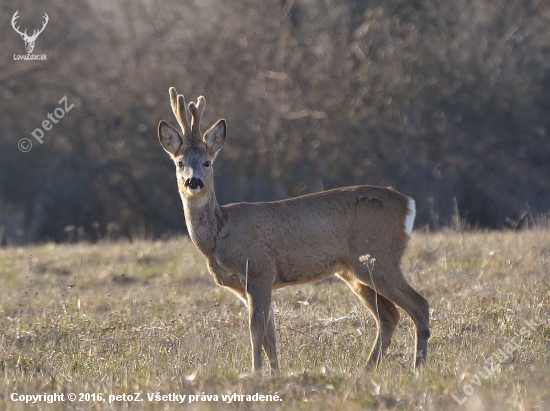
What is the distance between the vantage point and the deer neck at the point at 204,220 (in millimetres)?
7500

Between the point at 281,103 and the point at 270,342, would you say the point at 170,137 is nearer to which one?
the point at 270,342

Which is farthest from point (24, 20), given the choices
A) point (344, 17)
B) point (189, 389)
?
point (189, 389)

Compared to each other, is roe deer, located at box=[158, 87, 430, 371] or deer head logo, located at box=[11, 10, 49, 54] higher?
deer head logo, located at box=[11, 10, 49, 54]

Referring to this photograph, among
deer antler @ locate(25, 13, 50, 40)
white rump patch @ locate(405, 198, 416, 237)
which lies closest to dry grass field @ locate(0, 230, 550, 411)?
white rump patch @ locate(405, 198, 416, 237)

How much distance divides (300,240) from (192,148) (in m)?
1.16

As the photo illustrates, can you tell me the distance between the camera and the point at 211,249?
7.47 meters

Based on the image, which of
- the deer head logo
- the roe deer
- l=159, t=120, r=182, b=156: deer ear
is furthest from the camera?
the deer head logo

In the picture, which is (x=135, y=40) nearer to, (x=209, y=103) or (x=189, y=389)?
(x=209, y=103)

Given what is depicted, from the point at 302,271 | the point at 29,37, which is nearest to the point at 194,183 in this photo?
the point at 302,271

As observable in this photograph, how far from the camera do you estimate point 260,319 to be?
7.09m

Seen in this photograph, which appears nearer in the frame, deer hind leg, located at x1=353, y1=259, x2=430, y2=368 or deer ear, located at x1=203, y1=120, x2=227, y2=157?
deer hind leg, located at x1=353, y1=259, x2=430, y2=368

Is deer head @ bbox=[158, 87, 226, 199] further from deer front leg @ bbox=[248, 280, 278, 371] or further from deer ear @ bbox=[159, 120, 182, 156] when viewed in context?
deer front leg @ bbox=[248, 280, 278, 371]

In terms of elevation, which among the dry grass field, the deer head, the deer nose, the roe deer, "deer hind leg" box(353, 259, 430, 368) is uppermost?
the deer head

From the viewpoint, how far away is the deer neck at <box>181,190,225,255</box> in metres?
7.50
